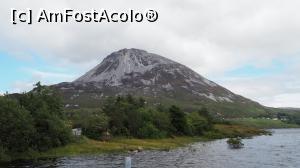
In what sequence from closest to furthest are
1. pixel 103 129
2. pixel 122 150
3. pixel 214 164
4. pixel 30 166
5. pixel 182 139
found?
pixel 30 166
pixel 214 164
pixel 122 150
pixel 103 129
pixel 182 139

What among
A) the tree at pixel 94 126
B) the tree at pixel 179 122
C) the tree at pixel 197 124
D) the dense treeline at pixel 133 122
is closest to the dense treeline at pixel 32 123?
the tree at pixel 94 126

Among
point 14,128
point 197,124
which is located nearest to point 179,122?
point 197,124

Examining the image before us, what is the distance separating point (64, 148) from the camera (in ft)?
358

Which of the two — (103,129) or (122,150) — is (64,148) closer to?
(122,150)

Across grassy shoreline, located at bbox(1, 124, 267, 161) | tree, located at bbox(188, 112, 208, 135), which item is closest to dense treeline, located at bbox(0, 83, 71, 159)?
grassy shoreline, located at bbox(1, 124, 267, 161)

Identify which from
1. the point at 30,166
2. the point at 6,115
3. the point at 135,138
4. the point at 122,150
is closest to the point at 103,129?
the point at 135,138

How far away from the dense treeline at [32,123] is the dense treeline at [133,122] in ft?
59.9

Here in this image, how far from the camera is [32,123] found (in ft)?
339

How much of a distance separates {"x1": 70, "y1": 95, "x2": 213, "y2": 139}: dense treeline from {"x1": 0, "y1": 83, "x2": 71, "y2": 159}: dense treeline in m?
18.3

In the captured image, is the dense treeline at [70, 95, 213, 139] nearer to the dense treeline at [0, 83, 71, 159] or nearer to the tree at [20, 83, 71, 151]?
the dense treeline at [0, 83, 71, 159]

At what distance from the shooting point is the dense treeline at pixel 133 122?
13812 centimetres

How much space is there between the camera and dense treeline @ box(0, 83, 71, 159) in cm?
9681

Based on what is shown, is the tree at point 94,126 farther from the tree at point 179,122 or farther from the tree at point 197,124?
the tree at point 197,124

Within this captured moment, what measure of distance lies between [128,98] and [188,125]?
26.2m
